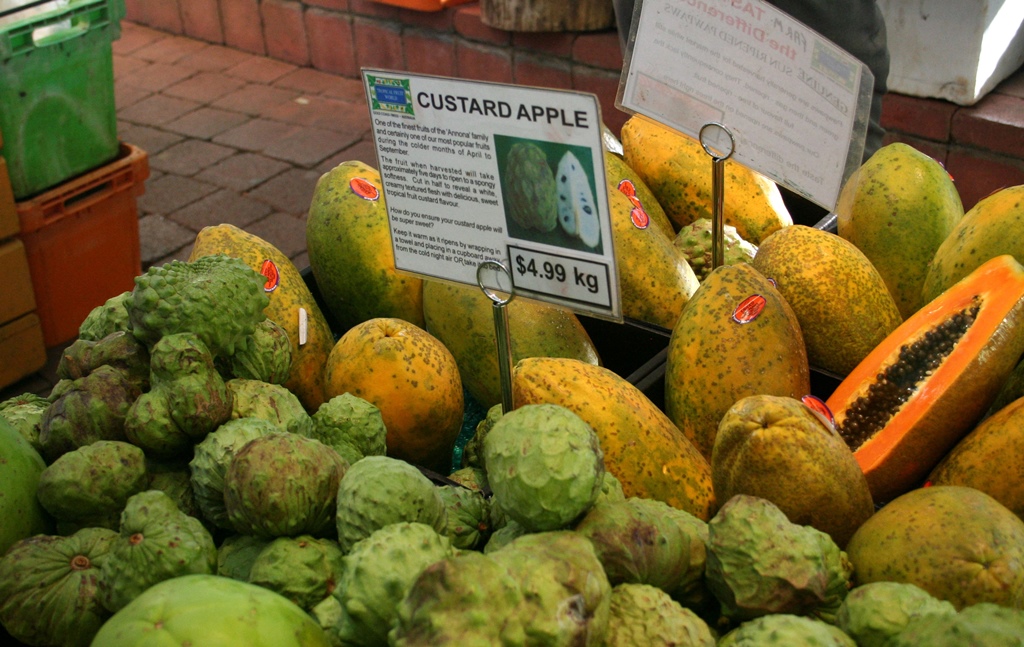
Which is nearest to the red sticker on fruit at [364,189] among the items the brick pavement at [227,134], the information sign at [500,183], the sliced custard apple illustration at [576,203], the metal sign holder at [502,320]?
the information sign at [500,183]

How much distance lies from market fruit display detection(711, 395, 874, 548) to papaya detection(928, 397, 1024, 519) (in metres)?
0.13

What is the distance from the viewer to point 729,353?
132cm

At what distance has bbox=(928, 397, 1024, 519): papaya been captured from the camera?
1118mm

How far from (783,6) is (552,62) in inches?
58.0

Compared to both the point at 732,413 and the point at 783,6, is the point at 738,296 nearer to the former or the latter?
the point at 732,413

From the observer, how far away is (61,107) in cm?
273

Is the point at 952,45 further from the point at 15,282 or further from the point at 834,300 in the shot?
the point at 15,282

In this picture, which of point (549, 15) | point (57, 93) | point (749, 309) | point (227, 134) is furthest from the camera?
point (227, 134)

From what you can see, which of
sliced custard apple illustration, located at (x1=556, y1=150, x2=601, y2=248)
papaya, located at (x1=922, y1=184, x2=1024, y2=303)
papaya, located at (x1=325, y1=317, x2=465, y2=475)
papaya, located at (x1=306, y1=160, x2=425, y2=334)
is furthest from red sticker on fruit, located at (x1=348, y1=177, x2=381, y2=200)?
papaya, located at (x1=922, y1=184, x2=1024, y2=303)

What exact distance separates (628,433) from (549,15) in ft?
8.82

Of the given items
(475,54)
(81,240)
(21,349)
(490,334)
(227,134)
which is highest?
(490,334)

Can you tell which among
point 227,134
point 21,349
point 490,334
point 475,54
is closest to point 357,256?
point 490,334

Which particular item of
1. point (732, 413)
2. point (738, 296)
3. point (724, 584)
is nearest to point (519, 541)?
point (724, 584)

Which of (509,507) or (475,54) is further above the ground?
(509,507)
